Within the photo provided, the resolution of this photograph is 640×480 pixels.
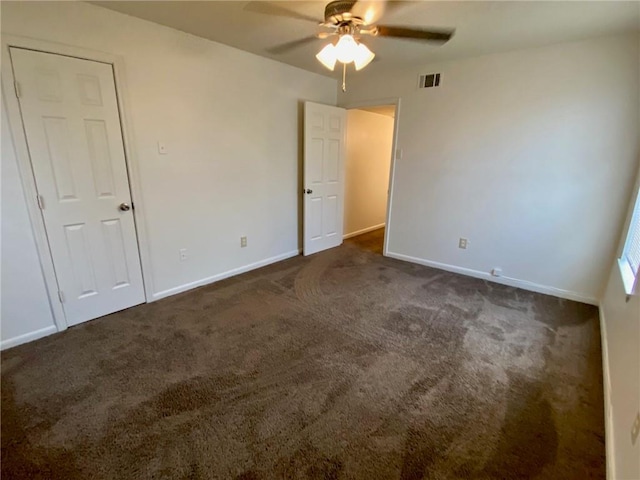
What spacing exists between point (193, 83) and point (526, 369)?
3418 millimetres

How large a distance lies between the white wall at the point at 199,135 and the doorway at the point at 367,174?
3.19 feet

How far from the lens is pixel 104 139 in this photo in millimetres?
2359

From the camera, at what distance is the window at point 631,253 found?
6.68 feet

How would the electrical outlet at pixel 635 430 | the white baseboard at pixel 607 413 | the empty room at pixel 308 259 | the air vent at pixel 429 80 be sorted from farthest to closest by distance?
the air vent at pixel 429 80 < the empty room at pixel 308 259 < the white baseboard at pixel 607 413 < the electrical outlet at pixel 635 430

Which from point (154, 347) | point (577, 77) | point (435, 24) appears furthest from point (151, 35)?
point (577, 77)

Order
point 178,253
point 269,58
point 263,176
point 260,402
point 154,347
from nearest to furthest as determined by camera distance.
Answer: point 260,402 → point 154,347 → point 178,253 → point 269,58 → point 263,176

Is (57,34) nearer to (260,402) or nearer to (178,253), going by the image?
(178,253)

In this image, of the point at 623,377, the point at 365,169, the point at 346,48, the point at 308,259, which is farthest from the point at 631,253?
the point at 365,169

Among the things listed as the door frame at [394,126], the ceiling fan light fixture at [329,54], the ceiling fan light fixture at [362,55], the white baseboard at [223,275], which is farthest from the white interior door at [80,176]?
the door frame at [394,126]

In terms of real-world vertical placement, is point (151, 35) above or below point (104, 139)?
above

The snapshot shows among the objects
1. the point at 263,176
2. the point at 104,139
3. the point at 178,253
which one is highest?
the point at 104,139

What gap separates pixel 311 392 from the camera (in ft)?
5.99

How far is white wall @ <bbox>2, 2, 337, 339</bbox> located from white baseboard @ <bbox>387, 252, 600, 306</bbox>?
175cm

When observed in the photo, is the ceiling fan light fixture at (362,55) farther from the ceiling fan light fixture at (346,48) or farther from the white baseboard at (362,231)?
the white baseboard at (362,231)
